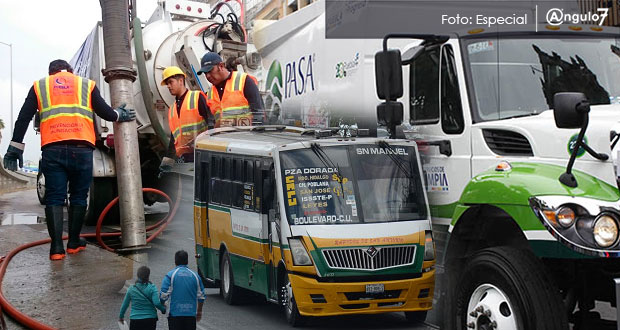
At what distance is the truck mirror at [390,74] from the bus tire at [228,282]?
131 centimetres

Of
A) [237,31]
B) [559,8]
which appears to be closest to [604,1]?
[559,8]

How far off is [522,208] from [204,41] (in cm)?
559

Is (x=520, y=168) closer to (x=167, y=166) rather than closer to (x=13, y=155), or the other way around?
(x=167, y=166)

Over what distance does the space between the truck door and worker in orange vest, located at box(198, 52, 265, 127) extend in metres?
1.27

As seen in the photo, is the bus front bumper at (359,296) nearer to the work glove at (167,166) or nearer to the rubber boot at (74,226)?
the work glove at (167,166)

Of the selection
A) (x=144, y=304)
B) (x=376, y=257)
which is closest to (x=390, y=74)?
(x=376, y=257)

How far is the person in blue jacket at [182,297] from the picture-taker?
149 inches

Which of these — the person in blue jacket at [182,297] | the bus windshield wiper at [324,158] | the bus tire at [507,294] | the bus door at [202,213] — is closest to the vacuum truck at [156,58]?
the bus door at [202,213]

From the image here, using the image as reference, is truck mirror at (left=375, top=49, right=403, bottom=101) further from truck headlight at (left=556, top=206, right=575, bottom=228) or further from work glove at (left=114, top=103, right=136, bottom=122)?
work glove at (left=114, top=103, right=136, bottom=122)

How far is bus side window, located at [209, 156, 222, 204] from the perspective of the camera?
4.94 metres

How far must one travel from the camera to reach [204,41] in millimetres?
8711

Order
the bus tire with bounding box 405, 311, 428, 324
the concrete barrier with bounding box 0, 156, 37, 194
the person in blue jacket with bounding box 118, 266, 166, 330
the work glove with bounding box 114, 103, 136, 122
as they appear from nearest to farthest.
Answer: the person in blue jacket with bounding box 118, 266, 166, 330, the bus tire with bounding box 405, 311, 428, 324, the work glove with bounding box 114, 103, 136, 122, the concrete barrier with bounding box 0, 156, 37, 194

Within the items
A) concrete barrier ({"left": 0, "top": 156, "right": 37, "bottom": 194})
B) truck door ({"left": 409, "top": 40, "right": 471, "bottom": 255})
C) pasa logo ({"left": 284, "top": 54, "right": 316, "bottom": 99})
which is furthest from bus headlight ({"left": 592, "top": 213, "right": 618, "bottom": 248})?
concrete barrier ({"left": 0, "top": 156, "right": 37, "bottom": 194})

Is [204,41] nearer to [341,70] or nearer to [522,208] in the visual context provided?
[341,70]
